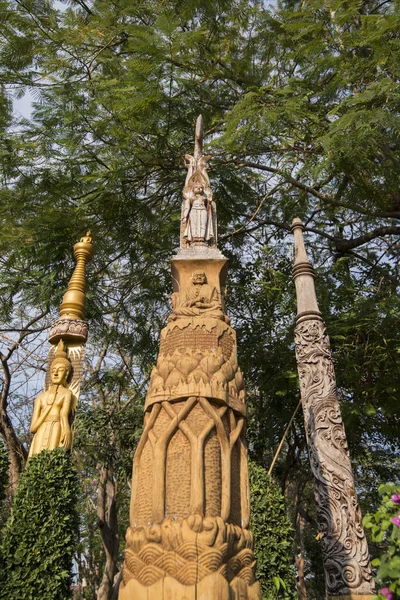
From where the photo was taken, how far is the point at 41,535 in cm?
572

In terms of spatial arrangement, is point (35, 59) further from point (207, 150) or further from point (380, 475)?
point (380, 475)

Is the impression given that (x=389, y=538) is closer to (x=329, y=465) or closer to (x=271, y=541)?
(x=329, y=465)

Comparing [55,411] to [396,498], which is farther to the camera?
[55,411]

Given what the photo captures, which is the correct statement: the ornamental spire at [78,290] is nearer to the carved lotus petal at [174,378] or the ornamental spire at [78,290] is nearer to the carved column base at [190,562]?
the carved lotus petal at [174,378]

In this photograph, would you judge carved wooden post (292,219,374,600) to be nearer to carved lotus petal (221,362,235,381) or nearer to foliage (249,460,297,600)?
carved lotus petal (221,362,235,381)

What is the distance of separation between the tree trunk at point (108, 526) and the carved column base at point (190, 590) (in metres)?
11.2

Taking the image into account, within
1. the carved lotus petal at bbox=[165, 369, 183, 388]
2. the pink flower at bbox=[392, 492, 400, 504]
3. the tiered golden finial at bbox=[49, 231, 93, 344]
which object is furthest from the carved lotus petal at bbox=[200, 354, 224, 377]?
the tiered golden finial at bbox=[49, 231, 93, 344]

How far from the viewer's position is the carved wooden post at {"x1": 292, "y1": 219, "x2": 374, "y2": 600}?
5.07 meters

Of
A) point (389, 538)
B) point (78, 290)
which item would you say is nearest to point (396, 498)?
point (389, 538)

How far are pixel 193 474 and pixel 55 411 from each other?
4.80 meters

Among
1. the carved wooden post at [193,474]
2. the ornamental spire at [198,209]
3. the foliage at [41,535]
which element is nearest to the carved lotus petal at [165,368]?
the carved wooden post at [193,474]

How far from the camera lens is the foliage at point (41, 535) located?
545 centimetres

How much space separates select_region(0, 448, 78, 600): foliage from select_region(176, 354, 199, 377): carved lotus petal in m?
3.02

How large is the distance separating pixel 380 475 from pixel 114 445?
7.64 meters
